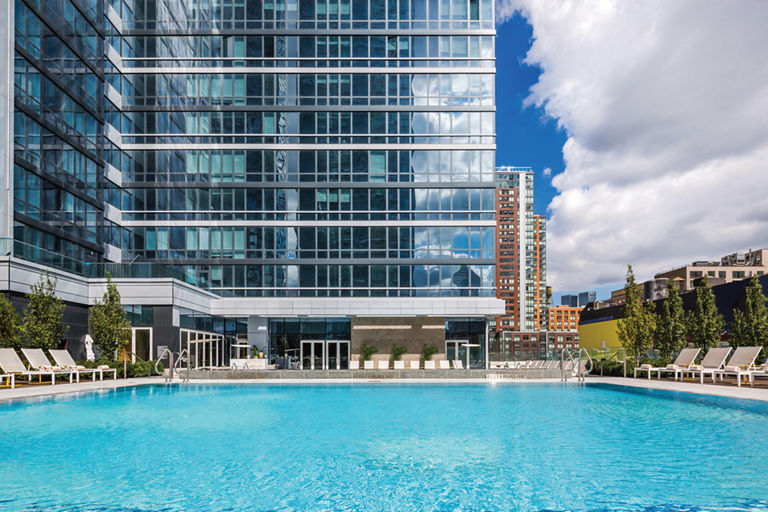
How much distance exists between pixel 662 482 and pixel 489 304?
29.5m

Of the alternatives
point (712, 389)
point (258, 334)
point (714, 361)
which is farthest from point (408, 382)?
point (258, 334)

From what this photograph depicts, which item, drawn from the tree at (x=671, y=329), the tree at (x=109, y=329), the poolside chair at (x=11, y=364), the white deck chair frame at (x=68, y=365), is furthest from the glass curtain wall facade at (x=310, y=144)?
the poolside chair at (x=11, y=364)

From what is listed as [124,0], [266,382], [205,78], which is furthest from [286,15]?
[266,382]

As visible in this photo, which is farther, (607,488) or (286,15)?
(286,15)

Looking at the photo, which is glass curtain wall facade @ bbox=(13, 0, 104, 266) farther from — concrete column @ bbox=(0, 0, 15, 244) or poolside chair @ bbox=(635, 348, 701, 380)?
poolside chair @ bbox=(635, 348, 701, 380)

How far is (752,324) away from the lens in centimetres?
2548

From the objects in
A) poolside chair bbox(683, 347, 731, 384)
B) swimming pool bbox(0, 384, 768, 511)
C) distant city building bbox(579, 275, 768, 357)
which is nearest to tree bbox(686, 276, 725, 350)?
poolside chair bbox(683, 347, 731, 384)

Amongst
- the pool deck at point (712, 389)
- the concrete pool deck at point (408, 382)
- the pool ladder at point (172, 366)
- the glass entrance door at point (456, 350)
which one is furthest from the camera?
the glass entrance door at point (456, 350)

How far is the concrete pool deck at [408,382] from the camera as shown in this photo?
15742 mm

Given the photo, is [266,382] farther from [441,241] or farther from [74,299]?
[441,241]

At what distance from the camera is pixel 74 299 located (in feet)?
90.9

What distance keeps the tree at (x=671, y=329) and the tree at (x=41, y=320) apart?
25.2 meters

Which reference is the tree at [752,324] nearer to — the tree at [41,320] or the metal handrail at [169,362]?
the metal handrail at [169,362]

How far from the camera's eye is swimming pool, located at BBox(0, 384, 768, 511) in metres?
6.86
